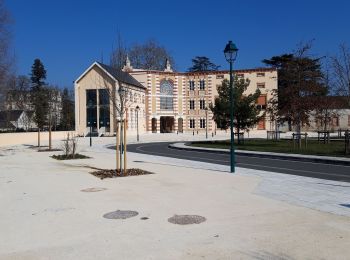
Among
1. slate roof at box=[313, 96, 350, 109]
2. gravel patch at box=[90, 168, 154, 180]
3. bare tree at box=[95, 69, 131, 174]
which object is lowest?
gravel patch at box=[90, 168, 154, 180]

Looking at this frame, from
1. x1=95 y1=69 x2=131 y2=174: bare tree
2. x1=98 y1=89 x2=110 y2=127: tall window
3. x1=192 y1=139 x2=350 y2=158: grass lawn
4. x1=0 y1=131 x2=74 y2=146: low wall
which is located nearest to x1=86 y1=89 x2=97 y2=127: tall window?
x1=98 y1=89 x2=110 y2=127: tall window

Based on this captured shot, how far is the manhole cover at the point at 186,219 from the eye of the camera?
7.27 meters

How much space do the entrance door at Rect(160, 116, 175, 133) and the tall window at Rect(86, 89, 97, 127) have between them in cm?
1556

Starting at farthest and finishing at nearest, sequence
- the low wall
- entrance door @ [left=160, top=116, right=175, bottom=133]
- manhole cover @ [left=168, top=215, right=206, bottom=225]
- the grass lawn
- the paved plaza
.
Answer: entrance door @ [left=160, top=116, right=175, bottom=133]
the low wall
the grass lawn
manhole cover @ [left=168, top=215, right=206, bottom=225]
the paved plaza

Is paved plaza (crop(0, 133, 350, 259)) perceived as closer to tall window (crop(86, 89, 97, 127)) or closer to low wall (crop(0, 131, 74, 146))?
low wall (crop(0, 131, 74, 146))

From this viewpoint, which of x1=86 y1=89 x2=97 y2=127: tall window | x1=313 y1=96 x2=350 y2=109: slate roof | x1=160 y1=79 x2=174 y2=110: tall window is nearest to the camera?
x1=313 y1=96 x2=350 y2=109: slate roof

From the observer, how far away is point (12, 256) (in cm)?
559

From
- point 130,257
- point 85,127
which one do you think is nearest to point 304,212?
point 130,257

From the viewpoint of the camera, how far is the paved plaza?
5699 mm

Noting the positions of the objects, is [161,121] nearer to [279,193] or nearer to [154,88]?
[154,88]

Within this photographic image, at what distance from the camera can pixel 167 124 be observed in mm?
74062

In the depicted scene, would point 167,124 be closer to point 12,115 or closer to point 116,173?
point 12,115

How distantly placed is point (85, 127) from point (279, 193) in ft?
Result: 171

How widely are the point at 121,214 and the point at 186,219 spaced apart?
133 cm
